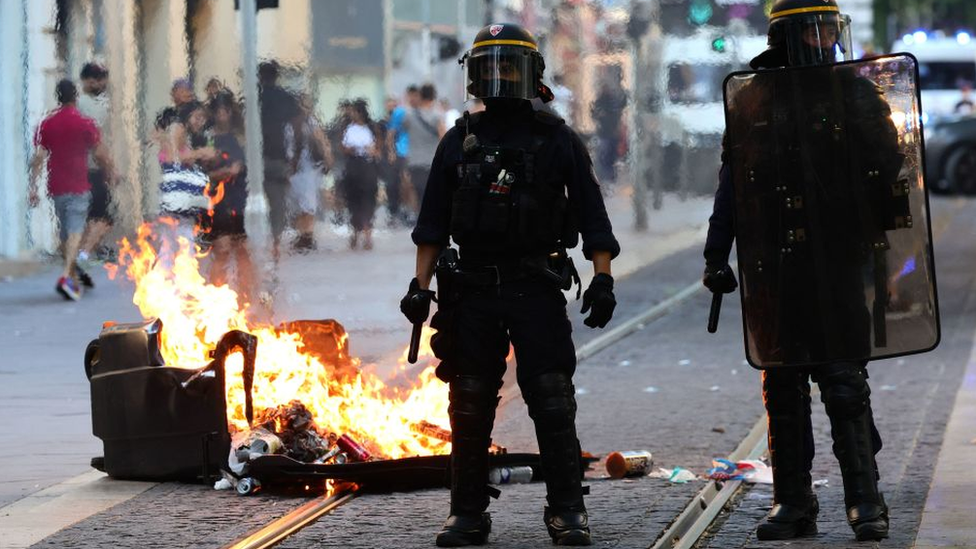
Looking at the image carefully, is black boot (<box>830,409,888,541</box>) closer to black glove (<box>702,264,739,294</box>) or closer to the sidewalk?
the sidewalk

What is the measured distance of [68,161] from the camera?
15273 millimetres

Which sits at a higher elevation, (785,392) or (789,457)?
(785,392)

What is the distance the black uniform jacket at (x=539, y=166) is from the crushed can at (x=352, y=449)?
A: 146 centimetres

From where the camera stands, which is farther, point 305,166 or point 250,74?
point 305,166

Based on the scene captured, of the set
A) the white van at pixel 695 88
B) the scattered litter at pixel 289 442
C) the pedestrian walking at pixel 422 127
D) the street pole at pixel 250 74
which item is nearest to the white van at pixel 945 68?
the white van at pixel 695 88

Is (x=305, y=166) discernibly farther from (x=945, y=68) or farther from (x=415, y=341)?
(x=945, y=68)

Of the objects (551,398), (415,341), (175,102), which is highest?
(175,102)

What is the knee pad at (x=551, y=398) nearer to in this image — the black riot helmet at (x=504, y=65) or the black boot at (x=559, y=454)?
the black boot at (x=559, y=454)

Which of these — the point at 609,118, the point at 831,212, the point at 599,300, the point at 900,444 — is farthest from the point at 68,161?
the point at 609,118

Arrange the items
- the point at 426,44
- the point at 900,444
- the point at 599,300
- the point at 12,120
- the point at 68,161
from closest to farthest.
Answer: the point at 599,300 < the point at 900,444 < the point at 68,161 < the point at 12,120 < the point at 426,44

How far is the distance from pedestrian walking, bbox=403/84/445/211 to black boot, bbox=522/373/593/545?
16782 millimetres

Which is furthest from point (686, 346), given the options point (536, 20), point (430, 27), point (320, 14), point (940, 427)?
point (536, 20)

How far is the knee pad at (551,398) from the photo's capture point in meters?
6.29

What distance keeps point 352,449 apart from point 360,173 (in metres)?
13.5
